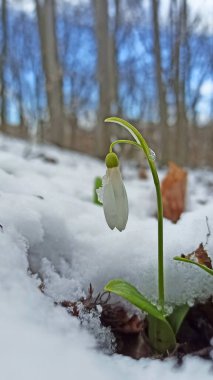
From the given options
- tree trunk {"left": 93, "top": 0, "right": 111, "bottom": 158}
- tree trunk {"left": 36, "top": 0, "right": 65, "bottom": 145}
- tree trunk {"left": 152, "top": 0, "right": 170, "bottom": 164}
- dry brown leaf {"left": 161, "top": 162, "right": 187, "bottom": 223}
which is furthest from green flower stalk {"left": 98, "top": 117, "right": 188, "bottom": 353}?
tree trunk {"left": 36, "top": 0, "right": 65, "bottom": 145}

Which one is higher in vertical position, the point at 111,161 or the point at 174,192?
the point at 111,161

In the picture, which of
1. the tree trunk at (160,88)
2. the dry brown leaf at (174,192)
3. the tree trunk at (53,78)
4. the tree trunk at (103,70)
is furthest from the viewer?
Answer: the tree trunk at (53,78)

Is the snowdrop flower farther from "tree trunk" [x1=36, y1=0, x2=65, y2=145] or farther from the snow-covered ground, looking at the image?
"tree trunk" [x1=36, y1=0, x2=65, y2=145]

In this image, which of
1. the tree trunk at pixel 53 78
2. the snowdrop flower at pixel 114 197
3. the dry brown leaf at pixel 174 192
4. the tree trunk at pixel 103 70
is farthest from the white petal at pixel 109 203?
the tree trunk at pixel 53 78

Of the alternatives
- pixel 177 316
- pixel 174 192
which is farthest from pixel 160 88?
pixel 177 316

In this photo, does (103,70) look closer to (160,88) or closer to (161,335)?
(160,88)

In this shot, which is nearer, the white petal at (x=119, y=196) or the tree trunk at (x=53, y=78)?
the white petal at (x=119, y=196)

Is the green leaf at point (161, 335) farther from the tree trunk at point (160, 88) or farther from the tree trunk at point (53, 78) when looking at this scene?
the tree trunk at point (53, 78)
